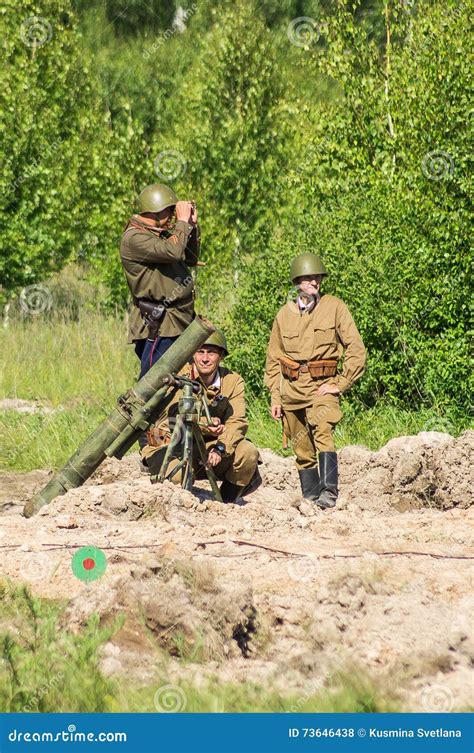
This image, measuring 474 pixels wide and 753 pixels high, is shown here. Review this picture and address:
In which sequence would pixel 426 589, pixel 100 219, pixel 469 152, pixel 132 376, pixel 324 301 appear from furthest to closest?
1. pixel 100 219
2. pixel 132 376
3. pixel 469 152
4. pixel 324 301
5. pixel 426 589

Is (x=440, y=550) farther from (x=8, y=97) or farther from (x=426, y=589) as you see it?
(x=8, y=97)

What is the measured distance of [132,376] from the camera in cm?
1475

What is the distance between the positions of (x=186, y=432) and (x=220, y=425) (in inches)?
29.3

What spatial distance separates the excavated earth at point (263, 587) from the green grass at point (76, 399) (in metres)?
2.53

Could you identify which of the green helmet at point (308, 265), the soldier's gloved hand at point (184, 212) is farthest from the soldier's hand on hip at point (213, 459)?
the soldier's gloved hand at point (184, 212)

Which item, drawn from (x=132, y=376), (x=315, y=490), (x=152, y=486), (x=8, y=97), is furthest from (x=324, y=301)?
(x=8, y=97)

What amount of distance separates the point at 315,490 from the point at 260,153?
529 inches

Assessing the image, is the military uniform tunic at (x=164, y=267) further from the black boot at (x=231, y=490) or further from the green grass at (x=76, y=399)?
the green grass at (x=76, y=399)

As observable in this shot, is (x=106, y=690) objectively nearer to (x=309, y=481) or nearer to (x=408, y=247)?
(x=309, y=481)

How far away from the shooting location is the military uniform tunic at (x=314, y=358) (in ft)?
28.8

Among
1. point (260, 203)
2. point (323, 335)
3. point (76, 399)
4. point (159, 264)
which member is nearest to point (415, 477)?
point (323, 335)

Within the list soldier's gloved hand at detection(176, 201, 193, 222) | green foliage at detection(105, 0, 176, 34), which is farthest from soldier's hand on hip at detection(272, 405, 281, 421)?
green foliage at detection(105, 0, 176, 34)

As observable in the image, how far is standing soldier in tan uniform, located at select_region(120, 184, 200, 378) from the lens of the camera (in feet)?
27.4

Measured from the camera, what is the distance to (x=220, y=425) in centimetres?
837
